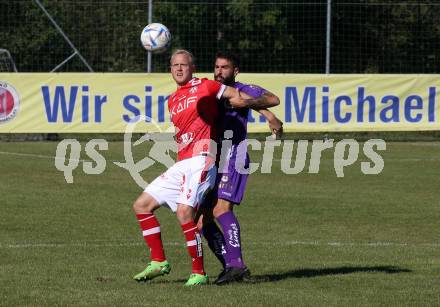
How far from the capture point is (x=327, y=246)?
12.4m

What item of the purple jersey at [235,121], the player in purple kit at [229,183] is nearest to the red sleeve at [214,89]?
the player in purple kit at [229,183]

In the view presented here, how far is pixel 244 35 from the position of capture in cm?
3444

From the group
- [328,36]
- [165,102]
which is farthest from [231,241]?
[328,36]

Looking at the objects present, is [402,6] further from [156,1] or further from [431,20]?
[156,1]

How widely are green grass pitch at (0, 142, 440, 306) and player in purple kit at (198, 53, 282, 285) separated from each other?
13.6 inches

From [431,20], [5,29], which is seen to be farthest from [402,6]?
[5,29]

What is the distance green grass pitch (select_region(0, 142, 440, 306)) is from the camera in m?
9.09

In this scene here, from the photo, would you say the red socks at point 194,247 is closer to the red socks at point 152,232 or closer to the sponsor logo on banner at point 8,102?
the red socks at point 152,232

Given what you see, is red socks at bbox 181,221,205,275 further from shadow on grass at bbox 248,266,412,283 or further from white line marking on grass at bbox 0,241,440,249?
white line marking on grass at bbox 0,241,440,249

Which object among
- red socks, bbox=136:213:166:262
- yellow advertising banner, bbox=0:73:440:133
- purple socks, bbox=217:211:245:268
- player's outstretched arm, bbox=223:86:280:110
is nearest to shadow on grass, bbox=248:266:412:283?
purple socks, bbox=217:211:245:268

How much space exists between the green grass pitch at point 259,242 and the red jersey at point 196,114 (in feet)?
4.16

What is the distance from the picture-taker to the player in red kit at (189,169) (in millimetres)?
9469

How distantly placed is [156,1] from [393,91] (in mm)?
9143

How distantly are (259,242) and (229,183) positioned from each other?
2914mm
